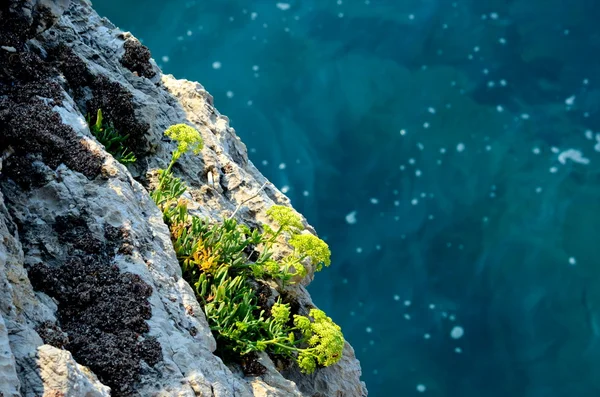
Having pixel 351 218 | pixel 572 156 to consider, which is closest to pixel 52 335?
pixel 351 218

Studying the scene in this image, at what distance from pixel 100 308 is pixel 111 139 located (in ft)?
6.88

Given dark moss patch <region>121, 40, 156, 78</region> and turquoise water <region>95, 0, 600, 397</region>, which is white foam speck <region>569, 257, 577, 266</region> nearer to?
turquoise water <region>95, 0, 600, 397</region>

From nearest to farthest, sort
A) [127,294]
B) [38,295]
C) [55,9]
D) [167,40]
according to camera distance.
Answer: [38,295]
[127,294]
[55,9]
[167,40]

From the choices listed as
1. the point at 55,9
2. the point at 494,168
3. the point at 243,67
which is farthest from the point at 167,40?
the point at 55,9

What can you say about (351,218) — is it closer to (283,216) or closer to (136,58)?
(136,58)

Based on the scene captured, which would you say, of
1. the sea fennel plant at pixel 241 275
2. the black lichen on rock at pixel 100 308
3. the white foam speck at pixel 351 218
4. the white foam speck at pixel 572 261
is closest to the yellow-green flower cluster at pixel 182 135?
the sea fennel plant at pixel 241 275

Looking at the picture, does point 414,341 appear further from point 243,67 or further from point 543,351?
point 243,67

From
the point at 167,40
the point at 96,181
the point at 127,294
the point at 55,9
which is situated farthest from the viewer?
the point at 167,40

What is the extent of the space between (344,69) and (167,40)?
12.1ft

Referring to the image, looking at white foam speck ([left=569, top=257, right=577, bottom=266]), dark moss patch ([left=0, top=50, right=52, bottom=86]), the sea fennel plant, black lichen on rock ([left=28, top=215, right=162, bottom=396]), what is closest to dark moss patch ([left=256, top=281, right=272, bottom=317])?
the sea fennel plant

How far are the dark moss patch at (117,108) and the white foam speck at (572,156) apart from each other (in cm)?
1086

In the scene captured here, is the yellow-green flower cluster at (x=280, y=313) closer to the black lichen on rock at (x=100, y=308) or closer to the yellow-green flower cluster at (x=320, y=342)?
the yellow-green flower cluster at (x=320, y=342)

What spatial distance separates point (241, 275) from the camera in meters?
6.48

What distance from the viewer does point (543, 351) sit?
15.5 meters
